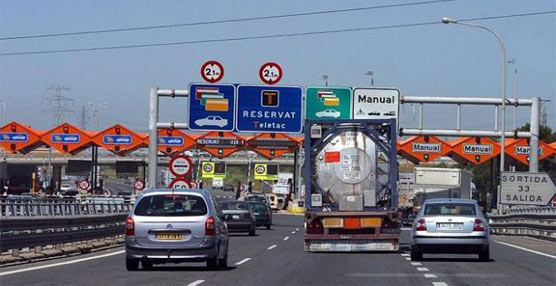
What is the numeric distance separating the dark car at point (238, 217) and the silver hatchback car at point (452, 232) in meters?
17.6

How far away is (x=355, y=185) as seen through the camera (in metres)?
28.7

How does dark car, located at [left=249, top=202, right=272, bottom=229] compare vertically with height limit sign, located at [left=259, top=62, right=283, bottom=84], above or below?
below

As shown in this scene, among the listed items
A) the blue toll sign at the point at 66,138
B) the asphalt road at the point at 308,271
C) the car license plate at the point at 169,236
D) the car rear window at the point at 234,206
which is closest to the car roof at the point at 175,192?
the car license plate at the point at 169,236

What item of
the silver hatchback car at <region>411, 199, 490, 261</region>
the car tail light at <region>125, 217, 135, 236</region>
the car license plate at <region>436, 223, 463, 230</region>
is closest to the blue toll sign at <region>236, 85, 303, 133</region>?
the silver hatchback car at <region>411, 199, 490, 261</region>

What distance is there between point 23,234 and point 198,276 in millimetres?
5857

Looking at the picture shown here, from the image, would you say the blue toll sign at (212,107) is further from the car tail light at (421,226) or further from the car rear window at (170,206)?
the car rear window at (170,206)

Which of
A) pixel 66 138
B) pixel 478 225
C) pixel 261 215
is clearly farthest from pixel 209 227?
pixel 66 138

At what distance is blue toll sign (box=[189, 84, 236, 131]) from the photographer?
3819 cm

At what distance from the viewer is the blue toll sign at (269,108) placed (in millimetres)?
38219

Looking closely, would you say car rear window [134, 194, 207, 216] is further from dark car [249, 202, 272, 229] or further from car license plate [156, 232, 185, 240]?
dark car [249, 202, 272, 229]

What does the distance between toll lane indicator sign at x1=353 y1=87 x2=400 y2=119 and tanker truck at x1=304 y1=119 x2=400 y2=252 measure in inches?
361

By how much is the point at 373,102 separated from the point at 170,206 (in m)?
18.9

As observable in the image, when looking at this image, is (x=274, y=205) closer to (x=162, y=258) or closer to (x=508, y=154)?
(x=508, y=154)

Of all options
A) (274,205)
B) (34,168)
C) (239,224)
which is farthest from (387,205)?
(34,168)
